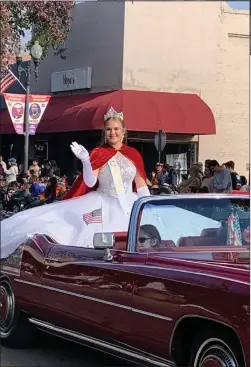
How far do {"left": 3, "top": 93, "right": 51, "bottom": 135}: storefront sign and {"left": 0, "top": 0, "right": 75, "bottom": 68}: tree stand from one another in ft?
2.66

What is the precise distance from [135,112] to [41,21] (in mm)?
6937

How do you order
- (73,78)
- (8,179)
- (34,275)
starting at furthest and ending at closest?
(8,179), (73,78), (34,275)

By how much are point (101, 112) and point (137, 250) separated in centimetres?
888

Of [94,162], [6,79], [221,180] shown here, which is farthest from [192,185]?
[6,79]

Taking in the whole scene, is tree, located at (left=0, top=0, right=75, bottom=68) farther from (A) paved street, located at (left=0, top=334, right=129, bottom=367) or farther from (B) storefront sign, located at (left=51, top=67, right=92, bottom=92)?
(A) paved street, located at (left=0, top=334, right=129, bottom=367)

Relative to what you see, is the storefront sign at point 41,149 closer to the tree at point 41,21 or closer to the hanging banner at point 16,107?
the hanging banner at point 16,107

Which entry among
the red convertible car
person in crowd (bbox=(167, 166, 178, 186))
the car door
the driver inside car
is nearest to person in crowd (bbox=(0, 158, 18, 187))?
person in crowd (bbox=(167, 166, 178, 186))

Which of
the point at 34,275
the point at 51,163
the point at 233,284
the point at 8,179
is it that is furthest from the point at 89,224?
the point at 8,179

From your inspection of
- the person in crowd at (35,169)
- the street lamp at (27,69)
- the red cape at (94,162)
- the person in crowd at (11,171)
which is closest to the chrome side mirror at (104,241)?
the red cape at (94,162)

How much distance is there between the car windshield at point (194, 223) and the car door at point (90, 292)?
383mm

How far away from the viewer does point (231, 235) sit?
4.74 metres

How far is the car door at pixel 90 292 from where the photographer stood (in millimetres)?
4199

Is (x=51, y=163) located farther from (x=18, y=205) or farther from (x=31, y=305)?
(x=31, y=305)

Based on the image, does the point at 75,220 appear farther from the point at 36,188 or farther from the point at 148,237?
the point at 36,188
